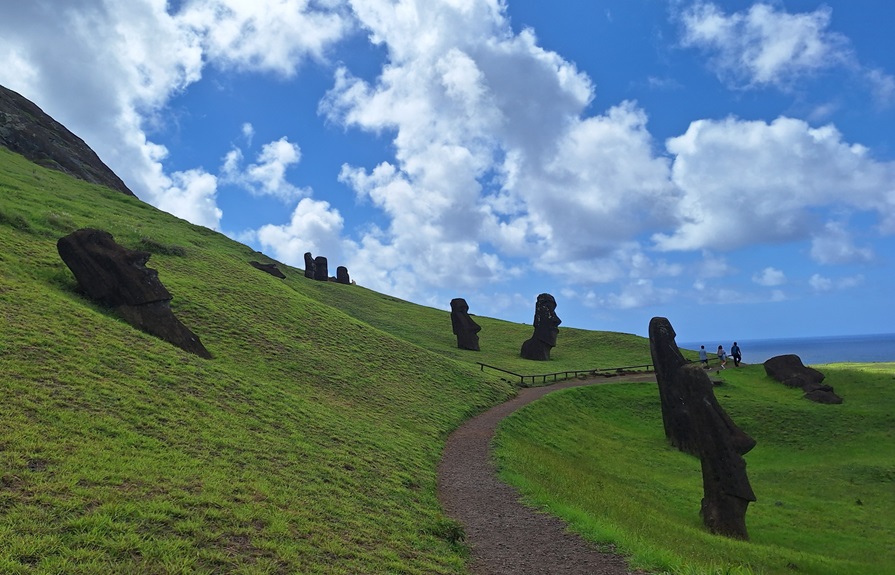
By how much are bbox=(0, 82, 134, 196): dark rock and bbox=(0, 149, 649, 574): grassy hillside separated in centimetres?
6024

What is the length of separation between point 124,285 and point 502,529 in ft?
75.5

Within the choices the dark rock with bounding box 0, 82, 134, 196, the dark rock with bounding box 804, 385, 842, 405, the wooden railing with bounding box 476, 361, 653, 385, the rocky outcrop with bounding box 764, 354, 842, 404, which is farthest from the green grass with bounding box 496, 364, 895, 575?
the dark rock with bounding box 0, 82, 134, 196

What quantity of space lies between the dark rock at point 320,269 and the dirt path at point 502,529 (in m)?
75.9

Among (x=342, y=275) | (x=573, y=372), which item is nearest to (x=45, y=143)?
(x=342, y=275)

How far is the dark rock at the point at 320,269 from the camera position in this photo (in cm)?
9456

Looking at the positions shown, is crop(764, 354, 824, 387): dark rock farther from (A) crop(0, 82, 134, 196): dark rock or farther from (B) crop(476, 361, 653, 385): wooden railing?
(A) crop(0, 82, 134, 196): dark rock

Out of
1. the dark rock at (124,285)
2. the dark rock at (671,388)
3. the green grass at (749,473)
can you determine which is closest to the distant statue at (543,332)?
the green grass at (749,473)

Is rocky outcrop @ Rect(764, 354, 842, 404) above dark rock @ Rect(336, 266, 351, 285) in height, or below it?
below

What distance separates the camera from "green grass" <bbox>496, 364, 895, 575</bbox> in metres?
15.5

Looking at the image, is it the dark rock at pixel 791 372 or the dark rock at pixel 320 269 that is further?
the dark rock at pixel 320 269

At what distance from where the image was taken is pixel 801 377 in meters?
43.5

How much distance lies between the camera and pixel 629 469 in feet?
90.4

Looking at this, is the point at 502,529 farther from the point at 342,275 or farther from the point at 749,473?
the point at 342,275

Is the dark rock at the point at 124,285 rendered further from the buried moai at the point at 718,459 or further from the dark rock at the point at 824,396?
the dark rock at the point at 824,396
